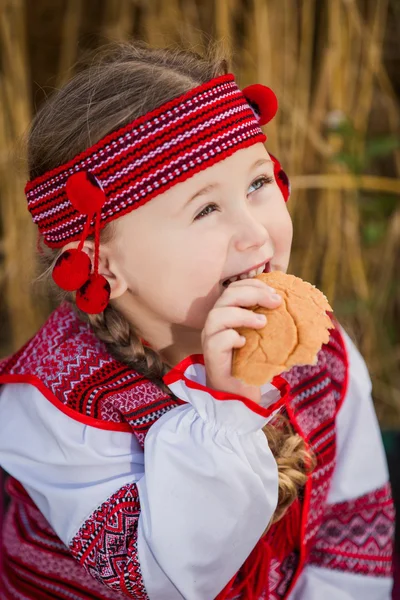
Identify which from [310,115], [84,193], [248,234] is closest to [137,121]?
[84,193]

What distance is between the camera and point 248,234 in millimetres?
1110

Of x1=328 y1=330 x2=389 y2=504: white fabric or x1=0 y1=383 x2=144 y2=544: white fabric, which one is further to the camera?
x1=328 y1=330 x2=389 y2=504: white fabric

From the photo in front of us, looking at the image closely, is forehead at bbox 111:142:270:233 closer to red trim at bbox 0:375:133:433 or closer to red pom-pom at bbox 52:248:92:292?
red pom-pom at bbox 52:248:92:292

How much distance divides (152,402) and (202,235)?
31cm

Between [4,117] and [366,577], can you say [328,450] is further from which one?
[4,117]

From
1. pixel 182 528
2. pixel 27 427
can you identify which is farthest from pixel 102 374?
pixel 182 528

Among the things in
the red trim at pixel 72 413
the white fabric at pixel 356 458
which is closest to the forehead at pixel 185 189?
the red trim at pixel 72 413

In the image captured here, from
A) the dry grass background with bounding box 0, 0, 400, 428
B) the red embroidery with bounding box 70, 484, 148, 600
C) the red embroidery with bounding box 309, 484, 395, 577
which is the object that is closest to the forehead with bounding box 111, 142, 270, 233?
the red embroidery with bounding box 70, 484, 148, 600

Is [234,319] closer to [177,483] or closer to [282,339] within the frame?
[282,339]

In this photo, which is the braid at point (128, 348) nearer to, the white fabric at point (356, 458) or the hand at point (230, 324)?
the hand at point (230, 324)

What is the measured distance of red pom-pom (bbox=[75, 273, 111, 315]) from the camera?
1.18 meters

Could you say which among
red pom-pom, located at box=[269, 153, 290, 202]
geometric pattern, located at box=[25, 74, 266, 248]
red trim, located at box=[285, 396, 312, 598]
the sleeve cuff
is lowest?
red trim, located at box=[285, 396, 312, 598]

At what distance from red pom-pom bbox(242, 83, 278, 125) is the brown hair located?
64 millimetres

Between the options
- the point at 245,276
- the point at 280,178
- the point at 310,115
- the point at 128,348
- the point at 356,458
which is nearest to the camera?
the point at 245,276
